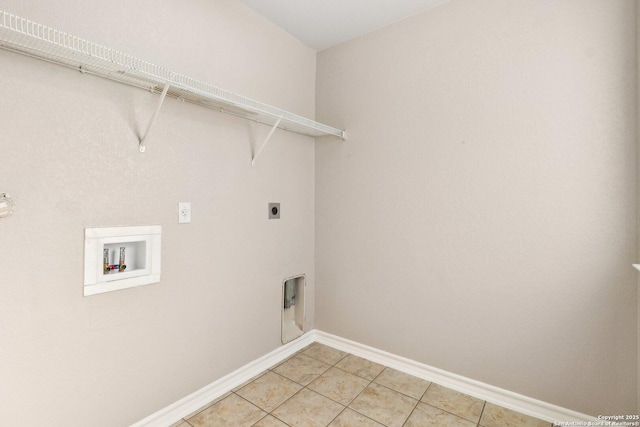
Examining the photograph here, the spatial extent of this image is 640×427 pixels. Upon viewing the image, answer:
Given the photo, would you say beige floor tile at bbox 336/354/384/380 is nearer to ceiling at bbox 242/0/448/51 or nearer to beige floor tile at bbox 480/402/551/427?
beige floor tile at bbox 480/402/551/427

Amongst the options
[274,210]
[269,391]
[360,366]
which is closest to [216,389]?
[269,391]

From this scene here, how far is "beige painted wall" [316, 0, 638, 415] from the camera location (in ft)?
5.36

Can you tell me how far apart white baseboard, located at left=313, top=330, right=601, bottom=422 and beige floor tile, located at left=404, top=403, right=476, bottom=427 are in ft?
0.96

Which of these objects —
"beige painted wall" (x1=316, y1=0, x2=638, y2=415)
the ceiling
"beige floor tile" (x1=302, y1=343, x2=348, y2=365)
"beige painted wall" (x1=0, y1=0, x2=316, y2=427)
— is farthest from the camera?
"beige floor tile" (x1=302, y1=343, x2=348, y2=365)

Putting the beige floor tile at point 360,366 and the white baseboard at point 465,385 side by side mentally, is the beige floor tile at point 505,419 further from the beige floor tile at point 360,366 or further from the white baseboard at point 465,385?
the beige floor tile at point 360,366

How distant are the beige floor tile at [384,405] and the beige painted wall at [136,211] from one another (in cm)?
79

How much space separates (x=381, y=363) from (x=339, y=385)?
0.45 m

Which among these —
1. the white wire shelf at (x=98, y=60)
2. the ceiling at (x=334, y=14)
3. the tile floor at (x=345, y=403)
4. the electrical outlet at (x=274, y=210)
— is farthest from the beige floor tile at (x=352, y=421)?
the ceiling at (x=334, y=14)

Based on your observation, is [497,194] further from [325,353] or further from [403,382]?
[325,353]

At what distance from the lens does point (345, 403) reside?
1930 millimetres

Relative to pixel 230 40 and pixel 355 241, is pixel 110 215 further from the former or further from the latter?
pixel 355 241

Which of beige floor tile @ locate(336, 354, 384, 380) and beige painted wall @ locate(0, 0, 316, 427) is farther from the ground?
beige painted wall @ locate(0, 0, 316, 427)

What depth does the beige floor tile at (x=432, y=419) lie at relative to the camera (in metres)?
1.75

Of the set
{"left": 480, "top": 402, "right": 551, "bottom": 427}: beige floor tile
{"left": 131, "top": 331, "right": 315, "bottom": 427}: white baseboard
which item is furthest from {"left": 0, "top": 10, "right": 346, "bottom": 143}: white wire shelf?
{"left": 480, "top": 402, "right": 551, "bottom": 427}: beige floor tile
